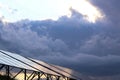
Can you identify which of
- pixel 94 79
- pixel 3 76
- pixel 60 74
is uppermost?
pixel 94 79

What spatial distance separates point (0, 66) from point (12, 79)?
188cm

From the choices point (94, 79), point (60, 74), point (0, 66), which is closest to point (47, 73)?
point (60, 74)

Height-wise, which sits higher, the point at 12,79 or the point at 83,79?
the point at 83,79

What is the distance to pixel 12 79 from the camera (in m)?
36.1

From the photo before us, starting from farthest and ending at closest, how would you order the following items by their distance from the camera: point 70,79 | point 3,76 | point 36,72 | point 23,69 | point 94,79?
point 94,79 < point 70,79 < point 36,72 < point 23,69 < point 3,76

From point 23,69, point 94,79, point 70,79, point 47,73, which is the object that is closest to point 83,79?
point 70,79

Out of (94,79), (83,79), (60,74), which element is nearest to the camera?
(60,74)

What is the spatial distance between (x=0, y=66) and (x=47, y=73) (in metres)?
8.02

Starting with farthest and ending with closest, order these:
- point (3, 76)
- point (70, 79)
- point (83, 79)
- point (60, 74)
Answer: point (83, 79)
point (70, 79)
point (60, 74)
point (3, 76)

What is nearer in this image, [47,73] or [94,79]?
[47,73]

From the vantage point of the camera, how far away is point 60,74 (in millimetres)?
46656

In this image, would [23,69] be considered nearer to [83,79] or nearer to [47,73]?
[47,73]

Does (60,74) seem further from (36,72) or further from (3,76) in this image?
(3,76)

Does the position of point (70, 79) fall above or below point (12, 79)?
above
